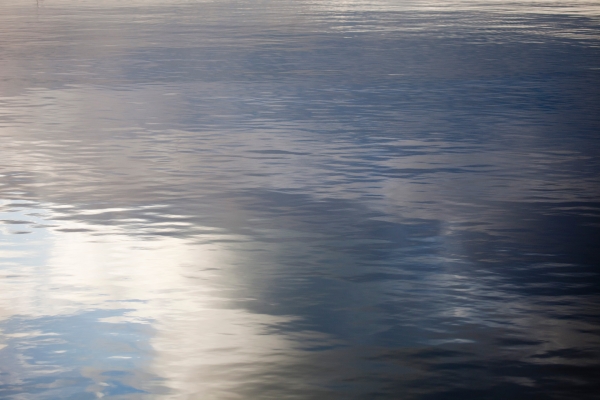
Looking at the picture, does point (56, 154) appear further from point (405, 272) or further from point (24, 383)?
point (24, 383)

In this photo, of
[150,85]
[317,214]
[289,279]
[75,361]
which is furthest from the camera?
[150,85]

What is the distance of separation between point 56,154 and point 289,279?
335 centimetres

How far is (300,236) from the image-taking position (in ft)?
16.7

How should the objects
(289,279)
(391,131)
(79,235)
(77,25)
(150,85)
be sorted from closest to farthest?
1. (289,279)
2. (79,235)
3. (391,131)
4. (150,85)
5. (77,25)

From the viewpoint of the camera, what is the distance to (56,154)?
23.9ft

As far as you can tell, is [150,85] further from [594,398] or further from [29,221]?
[594,398]

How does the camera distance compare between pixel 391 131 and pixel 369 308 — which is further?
pixel 391 131

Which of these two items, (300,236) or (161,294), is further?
(300,236)

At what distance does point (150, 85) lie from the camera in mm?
11172

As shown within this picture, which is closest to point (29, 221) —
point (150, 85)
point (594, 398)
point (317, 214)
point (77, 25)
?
point (317, 214)

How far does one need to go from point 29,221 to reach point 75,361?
2.11m

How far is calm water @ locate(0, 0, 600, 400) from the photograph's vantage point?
341 cm

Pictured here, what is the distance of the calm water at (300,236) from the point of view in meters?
3.41

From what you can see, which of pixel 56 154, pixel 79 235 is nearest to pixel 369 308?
pixel 79 235
